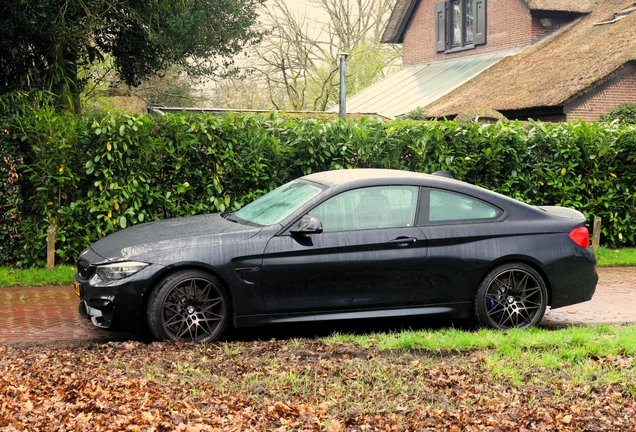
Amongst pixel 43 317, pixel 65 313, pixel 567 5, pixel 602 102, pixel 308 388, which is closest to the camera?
pixel 308 388

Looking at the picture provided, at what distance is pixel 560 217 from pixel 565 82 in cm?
1713

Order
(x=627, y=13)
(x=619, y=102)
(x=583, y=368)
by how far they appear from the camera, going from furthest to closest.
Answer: (x=627, y=13) → (x=619, y=102) → (x=583, y=368)

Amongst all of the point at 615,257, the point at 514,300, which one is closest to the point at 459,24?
the point at 615,257

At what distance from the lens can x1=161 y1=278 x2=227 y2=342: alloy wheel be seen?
678cm

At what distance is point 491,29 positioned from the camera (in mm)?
31750

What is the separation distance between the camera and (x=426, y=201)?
24.6ft

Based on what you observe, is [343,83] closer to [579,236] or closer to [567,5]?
[579,236]

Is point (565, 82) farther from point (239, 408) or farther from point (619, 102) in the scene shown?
point (239, 408)

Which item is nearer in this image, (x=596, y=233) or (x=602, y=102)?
(x=596, y=233)

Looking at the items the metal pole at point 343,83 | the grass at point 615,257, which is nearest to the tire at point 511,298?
the grass at point 615,257

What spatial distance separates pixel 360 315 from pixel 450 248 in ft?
3.59

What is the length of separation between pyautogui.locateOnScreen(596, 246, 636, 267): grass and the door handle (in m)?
6.26

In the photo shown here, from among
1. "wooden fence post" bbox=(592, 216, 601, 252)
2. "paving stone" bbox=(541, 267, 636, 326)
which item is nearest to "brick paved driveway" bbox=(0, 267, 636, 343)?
"paving stone" bbox=(541, 267, 636, 326)

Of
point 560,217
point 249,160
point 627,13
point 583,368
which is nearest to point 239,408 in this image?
point 583,368
